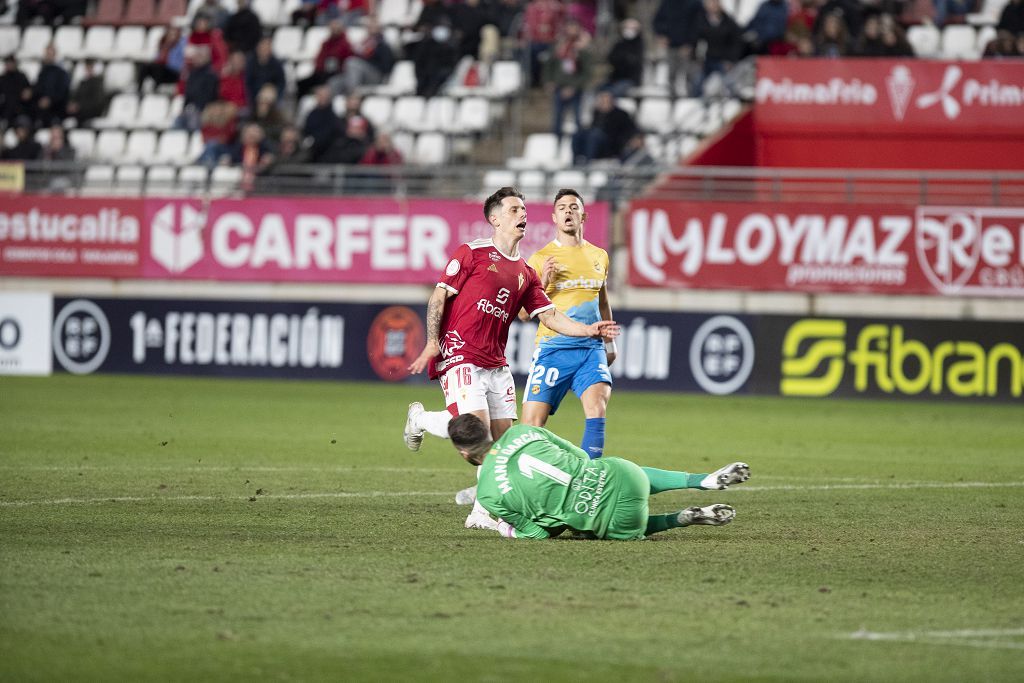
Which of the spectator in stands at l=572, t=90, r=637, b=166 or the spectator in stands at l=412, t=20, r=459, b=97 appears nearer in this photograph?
the spectator in stands at l=572, t=90, r=637, b=166

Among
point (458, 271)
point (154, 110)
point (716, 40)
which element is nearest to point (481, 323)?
point (458, 271)

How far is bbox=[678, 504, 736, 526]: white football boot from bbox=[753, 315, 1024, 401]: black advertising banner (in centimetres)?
1329

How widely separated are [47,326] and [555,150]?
27.1ft

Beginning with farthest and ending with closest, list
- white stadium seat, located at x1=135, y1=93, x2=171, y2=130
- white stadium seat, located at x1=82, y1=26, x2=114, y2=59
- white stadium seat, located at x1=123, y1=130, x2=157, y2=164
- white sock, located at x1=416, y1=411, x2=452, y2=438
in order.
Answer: white stadium seat, located at x1=82, y1=26, x2=114, y2=59, white stadium seat, located at x1=135, y1=93, x2=171, y2=130, white stadium seat, located at x1=123, y1=130, x2=157, y2=164, white sock, located at x1=416, y1=411, x2=452, y2=438

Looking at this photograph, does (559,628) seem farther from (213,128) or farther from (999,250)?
(213,128)

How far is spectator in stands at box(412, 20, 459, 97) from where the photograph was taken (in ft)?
89.3

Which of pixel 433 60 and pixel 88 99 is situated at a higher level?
pixel 433 60

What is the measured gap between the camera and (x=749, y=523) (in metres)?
10.3

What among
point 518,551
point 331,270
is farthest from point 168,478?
point 331,270

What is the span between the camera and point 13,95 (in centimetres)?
2862

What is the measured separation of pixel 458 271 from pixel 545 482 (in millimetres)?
1959

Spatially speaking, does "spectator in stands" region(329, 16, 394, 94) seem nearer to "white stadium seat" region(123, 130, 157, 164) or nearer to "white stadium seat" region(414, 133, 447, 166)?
"white stadium seat" region(414, 133, 447, 166)

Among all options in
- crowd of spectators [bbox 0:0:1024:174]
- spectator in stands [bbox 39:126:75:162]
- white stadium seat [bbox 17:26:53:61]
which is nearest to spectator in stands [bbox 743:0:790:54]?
crowd of spectators [bbox 0:0:1024:174]

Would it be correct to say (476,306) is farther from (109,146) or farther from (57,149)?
(109,146)
